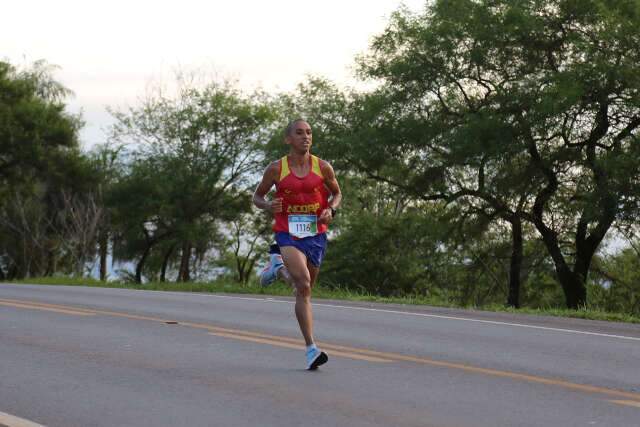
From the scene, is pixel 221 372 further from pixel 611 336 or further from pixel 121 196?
pixel 121 196

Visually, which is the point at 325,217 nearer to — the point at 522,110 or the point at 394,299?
the point at 394,299

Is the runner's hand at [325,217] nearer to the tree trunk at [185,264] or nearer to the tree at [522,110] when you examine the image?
the tree at [522,110]

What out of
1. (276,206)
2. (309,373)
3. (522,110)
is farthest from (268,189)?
(522,110)

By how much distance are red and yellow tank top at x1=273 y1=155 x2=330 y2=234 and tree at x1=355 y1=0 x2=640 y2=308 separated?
67.3 feet

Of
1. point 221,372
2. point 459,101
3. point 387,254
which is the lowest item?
point 221,372

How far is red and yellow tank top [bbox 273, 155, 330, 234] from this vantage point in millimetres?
8797

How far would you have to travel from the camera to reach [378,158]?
117ft

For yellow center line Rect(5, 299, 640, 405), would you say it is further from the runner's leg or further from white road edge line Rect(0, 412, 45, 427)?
white road edge line Rect(0, 412, 45, 427)

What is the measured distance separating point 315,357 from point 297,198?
122 centimetres

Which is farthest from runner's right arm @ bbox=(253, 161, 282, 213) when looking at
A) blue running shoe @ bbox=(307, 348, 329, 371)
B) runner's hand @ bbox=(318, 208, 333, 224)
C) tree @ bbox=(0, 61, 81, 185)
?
tree @ bbox=(0, 61, 81, 185)

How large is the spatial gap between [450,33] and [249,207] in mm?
28658

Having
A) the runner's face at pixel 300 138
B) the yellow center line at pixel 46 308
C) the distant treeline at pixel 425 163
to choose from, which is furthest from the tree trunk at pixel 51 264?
the runner's face at pixel 300 138

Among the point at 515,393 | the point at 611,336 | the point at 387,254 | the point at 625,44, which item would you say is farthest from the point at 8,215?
the point at 515,393

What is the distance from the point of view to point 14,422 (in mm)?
6566
